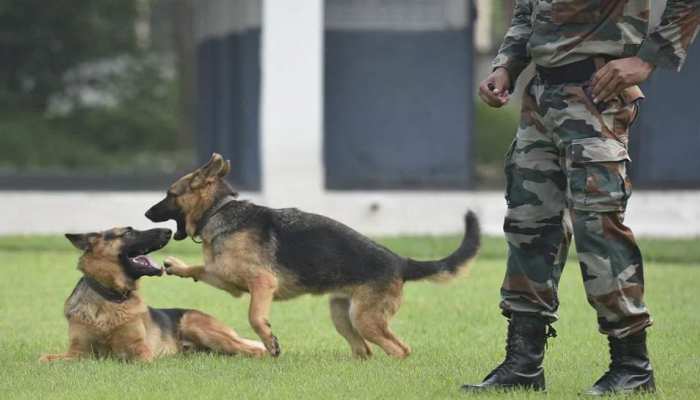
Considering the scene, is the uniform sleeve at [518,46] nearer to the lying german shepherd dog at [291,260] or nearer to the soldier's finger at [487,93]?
the soldier's finger at [487,93]

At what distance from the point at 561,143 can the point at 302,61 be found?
9957mm

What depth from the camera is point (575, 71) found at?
5906 mm

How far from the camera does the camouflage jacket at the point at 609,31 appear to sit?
225 inches

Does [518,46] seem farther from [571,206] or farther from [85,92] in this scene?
[85,92]

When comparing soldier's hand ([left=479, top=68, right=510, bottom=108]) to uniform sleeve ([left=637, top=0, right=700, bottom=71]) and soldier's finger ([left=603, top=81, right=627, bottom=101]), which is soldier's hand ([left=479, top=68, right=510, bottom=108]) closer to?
soldier's finger ([left=603, top=81, right=627, bottom=101])

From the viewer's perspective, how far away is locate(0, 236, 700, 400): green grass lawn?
6.48 m

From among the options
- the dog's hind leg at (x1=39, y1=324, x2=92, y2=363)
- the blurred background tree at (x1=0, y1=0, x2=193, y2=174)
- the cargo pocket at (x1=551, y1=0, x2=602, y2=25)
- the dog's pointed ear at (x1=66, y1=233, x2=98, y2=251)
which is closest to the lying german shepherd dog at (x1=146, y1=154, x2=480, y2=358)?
the dog's pointed ear at (x1=66, y1=233, x2=98, y2=251)

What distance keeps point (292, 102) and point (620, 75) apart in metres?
10.1

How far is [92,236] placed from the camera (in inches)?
302

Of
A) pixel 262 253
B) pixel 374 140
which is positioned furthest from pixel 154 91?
pixel 262 253

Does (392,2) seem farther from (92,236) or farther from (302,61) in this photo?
(92,236)

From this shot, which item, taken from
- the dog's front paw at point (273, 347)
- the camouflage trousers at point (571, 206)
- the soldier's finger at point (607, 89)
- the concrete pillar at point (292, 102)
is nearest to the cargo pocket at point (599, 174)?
the camouflage trousers at point (571, 206)

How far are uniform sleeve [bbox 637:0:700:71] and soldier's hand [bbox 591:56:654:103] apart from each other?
1.5 inches

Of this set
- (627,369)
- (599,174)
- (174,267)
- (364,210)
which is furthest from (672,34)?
(364,210)
